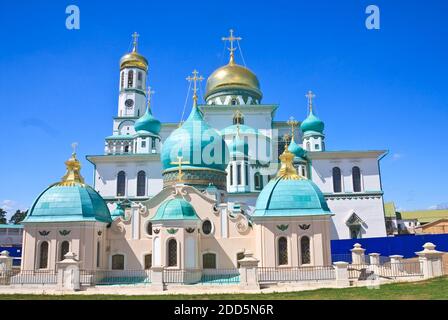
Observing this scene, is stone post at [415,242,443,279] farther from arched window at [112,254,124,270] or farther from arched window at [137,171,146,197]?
arched window at [137,171,146,197]

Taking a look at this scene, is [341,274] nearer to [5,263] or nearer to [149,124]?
[5,263]

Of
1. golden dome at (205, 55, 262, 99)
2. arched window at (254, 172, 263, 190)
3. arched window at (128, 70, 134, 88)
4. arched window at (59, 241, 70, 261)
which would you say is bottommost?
arched window at (59, 241, 70, 261)

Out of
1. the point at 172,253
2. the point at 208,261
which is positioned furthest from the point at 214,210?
the point at 172,253

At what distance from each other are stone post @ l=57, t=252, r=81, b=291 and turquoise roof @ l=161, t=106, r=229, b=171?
26.9 feet

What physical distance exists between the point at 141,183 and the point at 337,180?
16.2 meters

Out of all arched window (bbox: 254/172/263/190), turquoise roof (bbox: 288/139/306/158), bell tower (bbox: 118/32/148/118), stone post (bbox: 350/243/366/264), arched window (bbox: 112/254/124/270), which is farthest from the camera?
bell tower (bbox: 118/32/148/118)

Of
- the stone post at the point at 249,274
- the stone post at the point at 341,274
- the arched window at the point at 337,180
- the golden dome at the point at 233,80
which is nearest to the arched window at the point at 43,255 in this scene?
the stone post at the point at 249,274

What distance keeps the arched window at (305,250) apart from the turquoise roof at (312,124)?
21610 mm

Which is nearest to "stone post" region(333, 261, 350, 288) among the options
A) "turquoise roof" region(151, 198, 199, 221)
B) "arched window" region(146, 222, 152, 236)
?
"turquoise roof" region(151, 198, 199, 221)

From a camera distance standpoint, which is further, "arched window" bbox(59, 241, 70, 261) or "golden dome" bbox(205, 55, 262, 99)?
"golden dome" bbox(205, 55, 262, 99)

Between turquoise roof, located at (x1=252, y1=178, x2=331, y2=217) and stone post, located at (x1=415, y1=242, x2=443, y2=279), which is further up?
turquoise roof, located at (x1=252, y1=178, x2=331, y2=217)

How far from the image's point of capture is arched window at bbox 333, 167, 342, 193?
1454 inches

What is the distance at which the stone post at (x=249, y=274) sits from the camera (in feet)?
54.5
